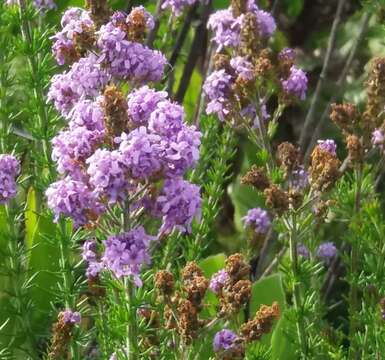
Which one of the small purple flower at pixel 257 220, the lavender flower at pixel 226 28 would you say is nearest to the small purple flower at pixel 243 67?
the lavender flower at pixel 226 28

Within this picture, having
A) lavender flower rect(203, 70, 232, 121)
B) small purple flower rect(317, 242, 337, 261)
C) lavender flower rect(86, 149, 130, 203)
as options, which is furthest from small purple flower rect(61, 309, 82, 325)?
small purple flower rect(317, 242, 337, 261)

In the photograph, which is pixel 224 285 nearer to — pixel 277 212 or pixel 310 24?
pixel 277 212

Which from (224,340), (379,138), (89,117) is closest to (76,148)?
(89,117)

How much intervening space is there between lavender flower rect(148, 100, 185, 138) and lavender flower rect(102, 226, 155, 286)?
174mm

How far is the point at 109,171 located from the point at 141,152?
0.20 feet

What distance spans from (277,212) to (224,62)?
536mm

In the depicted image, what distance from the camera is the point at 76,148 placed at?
1668 mm

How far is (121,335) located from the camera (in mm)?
1870

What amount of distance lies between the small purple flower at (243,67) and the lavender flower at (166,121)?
2.01 feet

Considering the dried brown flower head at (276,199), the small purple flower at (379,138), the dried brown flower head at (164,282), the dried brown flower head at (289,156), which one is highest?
the small purple flower at (379,138)

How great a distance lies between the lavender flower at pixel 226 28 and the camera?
251 centimetres

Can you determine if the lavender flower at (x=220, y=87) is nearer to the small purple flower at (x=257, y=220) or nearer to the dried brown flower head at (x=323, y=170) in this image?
the dried brown flower head at (x=323, y=170)

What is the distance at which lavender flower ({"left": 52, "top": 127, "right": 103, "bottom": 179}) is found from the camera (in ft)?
5.48

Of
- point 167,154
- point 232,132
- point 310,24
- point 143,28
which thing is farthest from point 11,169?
point 310,24
